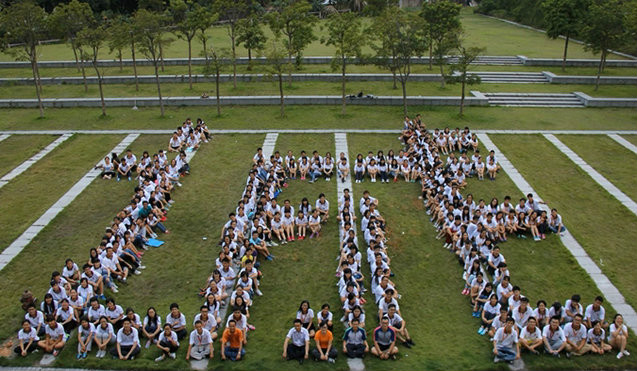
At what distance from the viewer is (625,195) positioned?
17.4 m

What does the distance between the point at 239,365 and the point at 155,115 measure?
19.2 metres

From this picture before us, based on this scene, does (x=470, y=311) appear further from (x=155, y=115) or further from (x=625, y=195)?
(x=155, y=115)

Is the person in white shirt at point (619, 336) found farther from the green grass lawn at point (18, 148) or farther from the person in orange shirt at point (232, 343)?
the green grass lawn at point (18, 148)

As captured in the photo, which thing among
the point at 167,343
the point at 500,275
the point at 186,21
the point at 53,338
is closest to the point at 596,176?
the point at 500,275

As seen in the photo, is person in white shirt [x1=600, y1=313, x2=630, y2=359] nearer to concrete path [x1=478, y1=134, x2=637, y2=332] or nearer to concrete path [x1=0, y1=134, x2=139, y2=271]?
concrete path [x1=478, y1=134, x2=637, y2=332]

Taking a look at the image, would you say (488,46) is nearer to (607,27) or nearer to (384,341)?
(607,27)

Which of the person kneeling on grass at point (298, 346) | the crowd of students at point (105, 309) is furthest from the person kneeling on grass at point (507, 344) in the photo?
the crowd of students at point (105, 309)

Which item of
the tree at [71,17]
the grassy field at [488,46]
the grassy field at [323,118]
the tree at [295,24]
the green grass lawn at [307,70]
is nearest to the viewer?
the grassy field at [323,118]

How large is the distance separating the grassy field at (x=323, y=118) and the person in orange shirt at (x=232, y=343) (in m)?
15.4

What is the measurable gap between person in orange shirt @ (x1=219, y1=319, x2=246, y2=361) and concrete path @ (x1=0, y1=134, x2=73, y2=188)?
1264cm

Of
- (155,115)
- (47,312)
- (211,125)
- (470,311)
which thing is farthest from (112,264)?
(155,115)

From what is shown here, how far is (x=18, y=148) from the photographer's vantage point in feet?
72.2

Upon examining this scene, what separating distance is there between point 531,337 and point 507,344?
1.83ft

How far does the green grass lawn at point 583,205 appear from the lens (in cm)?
1353
